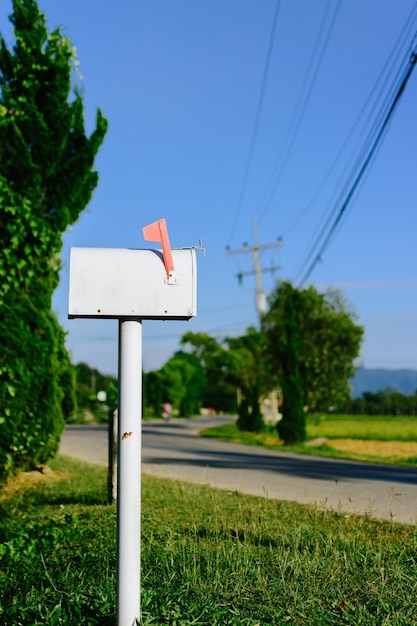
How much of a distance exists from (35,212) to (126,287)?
7233 mm

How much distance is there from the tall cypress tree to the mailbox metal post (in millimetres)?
6432

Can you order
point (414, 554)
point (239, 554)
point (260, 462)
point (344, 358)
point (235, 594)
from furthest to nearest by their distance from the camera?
point (344, 358), point (260, 462), point (414, 554), point (239, 554), point (235, 594)

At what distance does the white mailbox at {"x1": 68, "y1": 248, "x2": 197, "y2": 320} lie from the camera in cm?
359

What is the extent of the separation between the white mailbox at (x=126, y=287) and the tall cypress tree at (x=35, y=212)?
6366 millimetres

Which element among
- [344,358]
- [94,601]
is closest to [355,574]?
[94,601]

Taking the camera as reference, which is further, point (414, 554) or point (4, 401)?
point (4, 401)

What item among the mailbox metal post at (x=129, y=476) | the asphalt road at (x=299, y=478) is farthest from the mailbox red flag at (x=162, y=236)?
the asphalt road at (x=299, y=478)

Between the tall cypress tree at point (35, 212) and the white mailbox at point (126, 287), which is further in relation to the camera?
the tall cypress tree at point (35, 212)

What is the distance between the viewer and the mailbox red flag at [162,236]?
3.63 m

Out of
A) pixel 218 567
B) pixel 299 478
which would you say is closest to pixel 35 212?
pixel 299 478

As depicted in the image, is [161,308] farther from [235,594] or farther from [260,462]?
[260,462]

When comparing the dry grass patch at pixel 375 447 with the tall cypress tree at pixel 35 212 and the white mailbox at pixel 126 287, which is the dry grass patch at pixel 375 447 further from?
the white mailbox at pixel 126 287

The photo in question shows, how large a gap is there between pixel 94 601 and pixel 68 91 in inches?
339

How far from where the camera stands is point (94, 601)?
3.73 m
